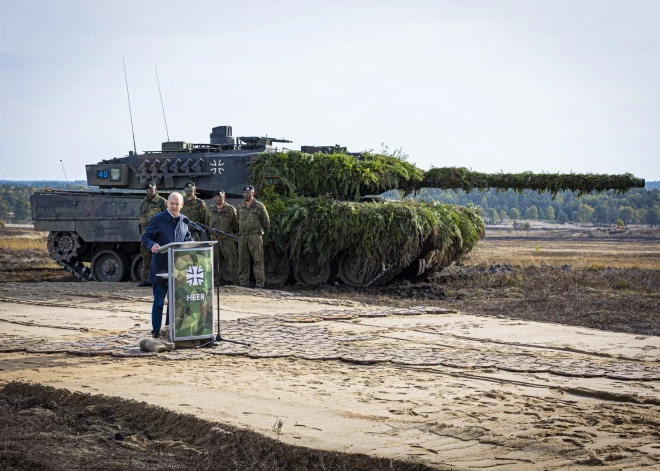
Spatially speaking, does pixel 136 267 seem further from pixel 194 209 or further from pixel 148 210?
pixel 194 209

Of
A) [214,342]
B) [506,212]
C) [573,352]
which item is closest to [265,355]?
[214,342]

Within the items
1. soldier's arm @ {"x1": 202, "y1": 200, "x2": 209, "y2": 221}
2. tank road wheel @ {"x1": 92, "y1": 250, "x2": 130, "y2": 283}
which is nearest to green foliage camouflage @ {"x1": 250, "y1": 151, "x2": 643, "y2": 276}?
soldier's arm @ {"x1": 202, "y1": 200, "x2": 209, "y2": 221}

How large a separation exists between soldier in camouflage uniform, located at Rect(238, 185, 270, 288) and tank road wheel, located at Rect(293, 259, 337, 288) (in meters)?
1.45

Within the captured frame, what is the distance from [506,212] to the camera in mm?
117250

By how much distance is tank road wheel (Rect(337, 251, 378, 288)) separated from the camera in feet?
60.2

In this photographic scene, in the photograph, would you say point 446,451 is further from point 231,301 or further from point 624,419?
point 231,301

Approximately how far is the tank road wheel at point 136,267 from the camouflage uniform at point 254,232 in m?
2.96

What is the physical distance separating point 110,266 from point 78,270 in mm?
961

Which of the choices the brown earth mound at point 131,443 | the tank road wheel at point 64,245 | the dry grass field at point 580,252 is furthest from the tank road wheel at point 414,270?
the brown earth mound at point 131,443

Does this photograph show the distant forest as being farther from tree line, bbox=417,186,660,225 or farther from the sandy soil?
the sandy soil

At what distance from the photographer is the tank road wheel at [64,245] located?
20219mm

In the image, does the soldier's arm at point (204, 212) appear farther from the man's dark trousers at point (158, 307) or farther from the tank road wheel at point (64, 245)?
the man's dark trousers at point (158, 307)

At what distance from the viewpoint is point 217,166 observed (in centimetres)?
1995

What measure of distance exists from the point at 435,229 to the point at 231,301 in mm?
5048
